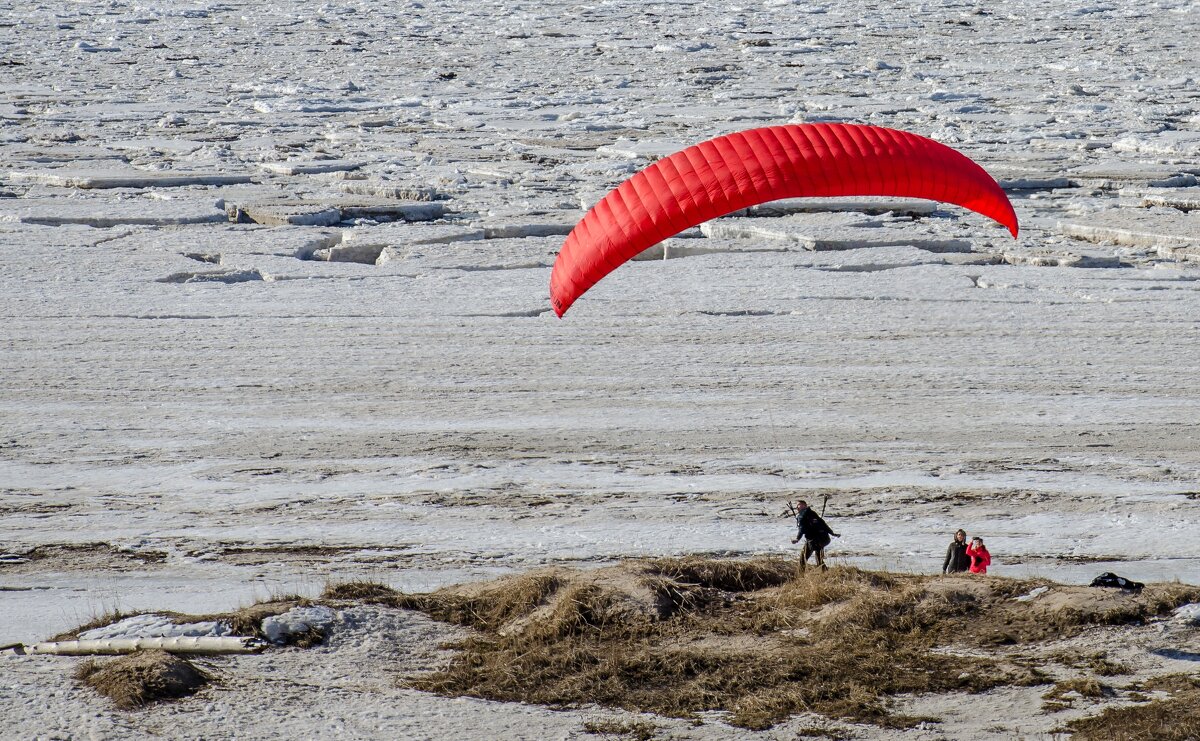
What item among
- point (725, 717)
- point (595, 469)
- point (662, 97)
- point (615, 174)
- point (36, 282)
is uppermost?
point (662, 97)

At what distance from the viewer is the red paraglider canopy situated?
8836 mm

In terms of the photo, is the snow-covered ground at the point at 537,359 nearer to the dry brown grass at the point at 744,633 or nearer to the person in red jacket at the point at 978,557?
the person in red jacket at the point at 978,557

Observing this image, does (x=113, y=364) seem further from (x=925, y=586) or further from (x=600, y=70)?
(x=600, y=70)

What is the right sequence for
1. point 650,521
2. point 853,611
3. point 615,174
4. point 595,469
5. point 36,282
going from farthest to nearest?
point 615,174, point 36,282, point 595,469, point 650,521, point 853,611

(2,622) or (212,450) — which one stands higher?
(212,450)

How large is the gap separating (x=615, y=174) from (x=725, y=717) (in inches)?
613

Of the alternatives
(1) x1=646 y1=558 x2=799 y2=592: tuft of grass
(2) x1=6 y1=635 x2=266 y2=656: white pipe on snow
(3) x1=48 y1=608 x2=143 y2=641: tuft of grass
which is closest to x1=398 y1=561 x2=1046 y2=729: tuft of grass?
(1) x1=646 y1=558 x2=799 y2=592: tuft of grass

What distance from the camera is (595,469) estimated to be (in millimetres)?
10133

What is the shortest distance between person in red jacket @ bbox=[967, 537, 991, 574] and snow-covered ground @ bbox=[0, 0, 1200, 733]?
299 mm

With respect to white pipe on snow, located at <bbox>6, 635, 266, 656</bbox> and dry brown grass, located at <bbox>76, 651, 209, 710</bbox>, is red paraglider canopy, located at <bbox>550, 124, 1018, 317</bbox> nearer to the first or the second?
white pipe on snow, located at <bbox>6, 635, 266, 656</bbox>

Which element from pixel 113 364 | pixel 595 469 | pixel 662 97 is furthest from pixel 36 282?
pixel 662 97

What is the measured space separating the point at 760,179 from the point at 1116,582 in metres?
3.29

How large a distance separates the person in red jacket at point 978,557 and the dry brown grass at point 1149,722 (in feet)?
5.95

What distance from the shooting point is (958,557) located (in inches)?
323
